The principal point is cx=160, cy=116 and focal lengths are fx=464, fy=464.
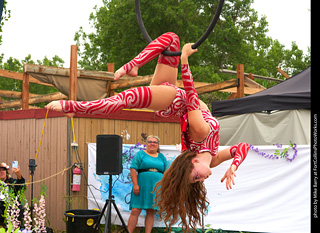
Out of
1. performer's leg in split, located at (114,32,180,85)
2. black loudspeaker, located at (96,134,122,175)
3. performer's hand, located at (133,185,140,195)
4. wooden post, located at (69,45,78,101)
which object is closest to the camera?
performer's leg in split, located at (114,32,180,85)

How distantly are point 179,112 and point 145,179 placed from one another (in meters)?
3.25

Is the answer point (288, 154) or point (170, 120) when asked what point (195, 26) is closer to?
point (170, 120)

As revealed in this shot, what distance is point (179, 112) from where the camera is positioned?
3.46 m

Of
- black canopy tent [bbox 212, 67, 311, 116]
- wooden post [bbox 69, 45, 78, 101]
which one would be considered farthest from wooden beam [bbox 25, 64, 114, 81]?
black canopy tent [bbox 212, 67, 311, 116]

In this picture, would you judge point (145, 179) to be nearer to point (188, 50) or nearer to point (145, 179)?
point (145, 179)

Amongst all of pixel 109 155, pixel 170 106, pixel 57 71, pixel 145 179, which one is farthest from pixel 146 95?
pixel 57 71

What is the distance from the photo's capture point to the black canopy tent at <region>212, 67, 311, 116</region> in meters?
6.46

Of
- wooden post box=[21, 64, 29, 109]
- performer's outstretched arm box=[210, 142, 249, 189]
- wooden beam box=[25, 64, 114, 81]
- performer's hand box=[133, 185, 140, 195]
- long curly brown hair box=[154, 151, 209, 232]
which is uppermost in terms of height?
wooden beam box=[25, 64, 114, 81]

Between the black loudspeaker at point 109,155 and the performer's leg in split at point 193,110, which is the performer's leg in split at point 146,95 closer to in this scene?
the performer's leg in split at point 193,110

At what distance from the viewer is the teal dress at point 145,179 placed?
6.54 m

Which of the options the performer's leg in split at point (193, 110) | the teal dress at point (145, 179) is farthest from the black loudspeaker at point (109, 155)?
the performer's leg in split at point (193, 110)

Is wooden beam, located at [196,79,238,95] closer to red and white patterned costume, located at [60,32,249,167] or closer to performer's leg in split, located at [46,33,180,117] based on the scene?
red and white patterned costume, located at [60,32,249,167]

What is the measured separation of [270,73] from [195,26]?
1348 cm

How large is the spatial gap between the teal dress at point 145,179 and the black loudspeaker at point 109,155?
0.39 metres
